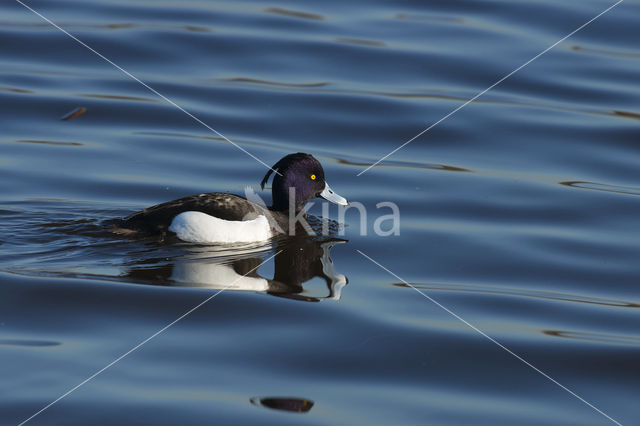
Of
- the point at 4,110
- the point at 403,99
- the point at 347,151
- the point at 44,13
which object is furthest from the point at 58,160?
the point at 44,13

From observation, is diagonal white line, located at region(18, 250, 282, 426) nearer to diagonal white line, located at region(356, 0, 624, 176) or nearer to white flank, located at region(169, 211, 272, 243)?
white flank, located at region(169, 211, 272, 243)

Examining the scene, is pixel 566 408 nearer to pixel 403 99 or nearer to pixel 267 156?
pixel 267 156

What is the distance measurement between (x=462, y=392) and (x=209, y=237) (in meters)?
3.24

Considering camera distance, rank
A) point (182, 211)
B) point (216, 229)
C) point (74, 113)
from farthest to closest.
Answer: point (74, 113), point (216, 229), point (182, 211)

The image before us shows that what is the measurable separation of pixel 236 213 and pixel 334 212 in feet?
4.47

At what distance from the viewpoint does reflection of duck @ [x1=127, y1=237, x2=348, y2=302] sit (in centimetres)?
717

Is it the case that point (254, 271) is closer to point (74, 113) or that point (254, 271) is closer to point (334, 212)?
point (334, 212)

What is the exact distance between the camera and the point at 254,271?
25.1 feet

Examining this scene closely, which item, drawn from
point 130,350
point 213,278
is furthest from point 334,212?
point 130,350

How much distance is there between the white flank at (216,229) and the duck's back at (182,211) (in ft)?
0.14

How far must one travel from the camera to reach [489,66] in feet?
42.5

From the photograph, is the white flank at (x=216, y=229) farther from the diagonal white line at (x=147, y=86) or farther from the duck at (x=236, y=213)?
the diagonal white line at (x=147, y=86)

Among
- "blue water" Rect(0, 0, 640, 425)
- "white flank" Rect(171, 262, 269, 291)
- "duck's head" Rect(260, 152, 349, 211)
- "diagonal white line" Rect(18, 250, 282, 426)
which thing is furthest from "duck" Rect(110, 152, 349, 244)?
"diagonal white line" Rect(18, 250, 282, 426)

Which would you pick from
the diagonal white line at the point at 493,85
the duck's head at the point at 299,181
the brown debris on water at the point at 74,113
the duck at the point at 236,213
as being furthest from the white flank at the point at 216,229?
the brown debris on water at the point at 74,113
